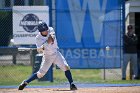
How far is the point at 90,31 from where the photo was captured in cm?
1627

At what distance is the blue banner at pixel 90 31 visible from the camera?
16.1 m

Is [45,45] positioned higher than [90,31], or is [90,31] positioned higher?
[90,31]

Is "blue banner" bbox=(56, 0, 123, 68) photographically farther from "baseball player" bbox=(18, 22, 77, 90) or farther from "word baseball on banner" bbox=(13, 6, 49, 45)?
"baseball player" bbox=(18, 22, 77, 90)

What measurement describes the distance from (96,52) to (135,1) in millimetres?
2535

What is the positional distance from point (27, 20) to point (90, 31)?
87.4 inches

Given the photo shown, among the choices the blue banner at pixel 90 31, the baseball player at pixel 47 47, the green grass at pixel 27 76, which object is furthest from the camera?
the blue banner at pixel 90 31

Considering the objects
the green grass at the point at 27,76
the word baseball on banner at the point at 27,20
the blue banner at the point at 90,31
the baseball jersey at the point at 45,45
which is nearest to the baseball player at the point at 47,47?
the baseball jersey at the point at 45,45

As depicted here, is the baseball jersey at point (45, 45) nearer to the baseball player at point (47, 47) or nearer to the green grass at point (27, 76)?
the baseball player at point (47, 47)

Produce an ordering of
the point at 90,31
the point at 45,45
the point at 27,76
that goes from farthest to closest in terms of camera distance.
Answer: the point at 27,76, the point at 90,31, the point at 45,45

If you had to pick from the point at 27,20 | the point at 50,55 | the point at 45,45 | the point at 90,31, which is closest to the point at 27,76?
the point at 27,20

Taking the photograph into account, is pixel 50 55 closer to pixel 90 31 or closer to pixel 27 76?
pixel 90 31

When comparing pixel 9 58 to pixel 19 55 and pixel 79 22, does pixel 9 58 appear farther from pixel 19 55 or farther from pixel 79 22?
pixel 79 22

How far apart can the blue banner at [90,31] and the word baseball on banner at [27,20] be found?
2.14ft

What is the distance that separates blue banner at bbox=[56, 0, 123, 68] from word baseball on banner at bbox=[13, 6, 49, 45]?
0.65m
